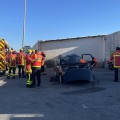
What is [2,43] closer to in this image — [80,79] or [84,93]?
[80,79]

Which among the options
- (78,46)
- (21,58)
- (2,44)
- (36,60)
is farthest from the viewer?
(78,46)

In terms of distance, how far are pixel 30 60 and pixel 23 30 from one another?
651 inches

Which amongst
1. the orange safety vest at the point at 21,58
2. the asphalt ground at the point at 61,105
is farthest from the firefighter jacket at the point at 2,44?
the asphalt ground at the point at 61,105

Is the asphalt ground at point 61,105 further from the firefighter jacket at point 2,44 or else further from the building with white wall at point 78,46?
the building with white wall at point 78,46

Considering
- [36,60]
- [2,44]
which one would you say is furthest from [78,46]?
[36,60]

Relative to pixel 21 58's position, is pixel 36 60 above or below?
below

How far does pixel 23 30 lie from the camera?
103 feet

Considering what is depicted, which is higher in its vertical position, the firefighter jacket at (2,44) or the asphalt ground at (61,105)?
the firefighter jacket at (2,44)

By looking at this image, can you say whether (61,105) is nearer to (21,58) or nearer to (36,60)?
(36,60)

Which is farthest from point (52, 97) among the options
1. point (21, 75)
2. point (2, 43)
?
point (2, 43)

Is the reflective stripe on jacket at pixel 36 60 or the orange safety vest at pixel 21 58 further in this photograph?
the orange safety vest at pixel 21 58

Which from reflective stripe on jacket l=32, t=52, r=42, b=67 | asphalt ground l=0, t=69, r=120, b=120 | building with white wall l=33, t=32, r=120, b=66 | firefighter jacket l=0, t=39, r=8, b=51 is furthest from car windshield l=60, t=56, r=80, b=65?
building with white wall l=33, t=32, r=120, b=66

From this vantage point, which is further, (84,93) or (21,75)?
(21,75)

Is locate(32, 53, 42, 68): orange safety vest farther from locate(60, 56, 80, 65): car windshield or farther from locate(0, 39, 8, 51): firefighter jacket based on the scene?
locate(0, 39, 8, 51): firefighter jacket
